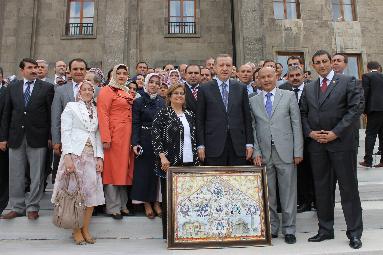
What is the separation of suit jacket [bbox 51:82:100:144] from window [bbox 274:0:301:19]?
1407 centimetres

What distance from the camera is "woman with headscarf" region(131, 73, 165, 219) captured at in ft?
18.1

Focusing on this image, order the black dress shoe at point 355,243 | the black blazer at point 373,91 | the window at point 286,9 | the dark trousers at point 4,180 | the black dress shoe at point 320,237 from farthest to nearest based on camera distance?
the window at point 286,9, the black blazer at point 373,91, the dark trousers at point 4,180, the black dress shoe at point 320,237, the black dress shoe at point 355,243

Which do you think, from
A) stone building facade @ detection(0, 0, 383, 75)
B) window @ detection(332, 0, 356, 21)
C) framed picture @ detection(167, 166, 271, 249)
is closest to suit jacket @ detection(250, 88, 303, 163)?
framed picture @ detection(167, 166, 271, 249)

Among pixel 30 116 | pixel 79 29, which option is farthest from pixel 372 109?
pixel 79 29

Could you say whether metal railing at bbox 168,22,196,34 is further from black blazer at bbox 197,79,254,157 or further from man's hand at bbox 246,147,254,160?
man's hand at bbox 246,147,254,160

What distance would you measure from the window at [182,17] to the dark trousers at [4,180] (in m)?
12.6

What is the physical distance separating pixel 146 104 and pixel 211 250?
7.89 ft

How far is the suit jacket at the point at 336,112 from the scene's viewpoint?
4.79 meters

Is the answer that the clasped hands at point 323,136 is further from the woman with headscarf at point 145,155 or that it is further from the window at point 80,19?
the window at point 80,19

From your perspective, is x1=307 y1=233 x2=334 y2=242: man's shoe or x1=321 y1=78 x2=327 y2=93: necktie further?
x1=321 y1=78 x2=327 y2=93: necktie

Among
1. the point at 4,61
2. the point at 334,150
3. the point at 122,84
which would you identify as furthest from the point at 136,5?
the point at 334,150

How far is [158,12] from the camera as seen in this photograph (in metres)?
17.5

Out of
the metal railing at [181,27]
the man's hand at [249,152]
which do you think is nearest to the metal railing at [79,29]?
the metal railing at [181,27]

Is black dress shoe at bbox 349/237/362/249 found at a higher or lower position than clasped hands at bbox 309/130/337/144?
lower
